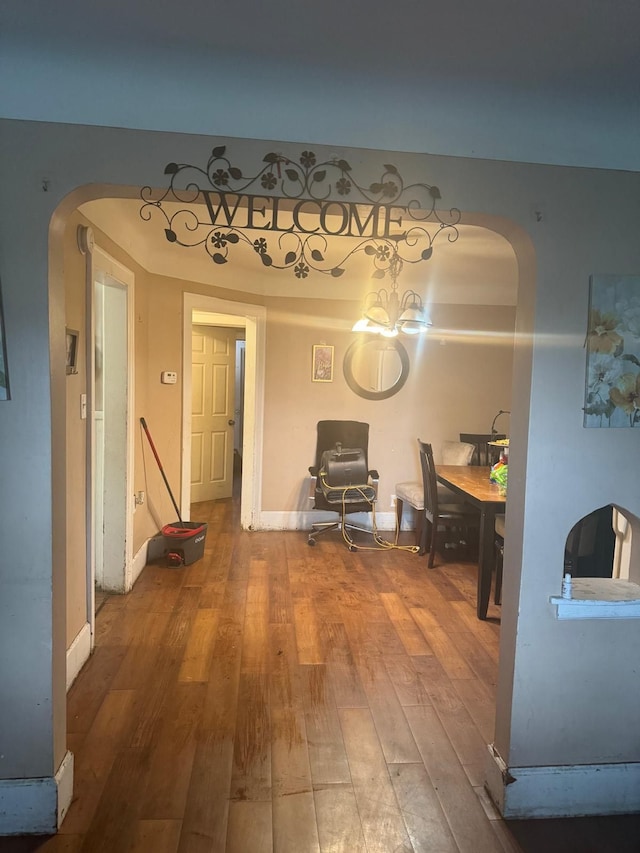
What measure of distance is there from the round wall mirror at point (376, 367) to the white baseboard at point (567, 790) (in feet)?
12.3

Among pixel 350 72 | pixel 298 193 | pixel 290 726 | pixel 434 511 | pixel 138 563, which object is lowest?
pixel 290 726

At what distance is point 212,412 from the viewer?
247 inches

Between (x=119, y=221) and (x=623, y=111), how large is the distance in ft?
8.41

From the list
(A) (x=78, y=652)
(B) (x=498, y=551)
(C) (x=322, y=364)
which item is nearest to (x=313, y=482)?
(C) (x=322, y=364)

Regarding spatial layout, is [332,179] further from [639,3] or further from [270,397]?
[270,397]

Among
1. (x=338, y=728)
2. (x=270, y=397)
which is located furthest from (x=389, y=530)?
(x=338, y=728)

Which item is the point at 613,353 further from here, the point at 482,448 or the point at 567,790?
the point at 482,448

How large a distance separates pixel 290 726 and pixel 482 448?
3509 mm

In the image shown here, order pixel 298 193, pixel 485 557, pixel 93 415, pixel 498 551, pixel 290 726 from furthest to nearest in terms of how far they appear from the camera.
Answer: pixel 498 551, pixel 485 557, pixel 93 415, pixel 290 726, pixel 298 193

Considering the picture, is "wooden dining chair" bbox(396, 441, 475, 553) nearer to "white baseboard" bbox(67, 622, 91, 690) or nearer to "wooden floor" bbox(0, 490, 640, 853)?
"wooden floor" bbox(0, 490, 640, 853)

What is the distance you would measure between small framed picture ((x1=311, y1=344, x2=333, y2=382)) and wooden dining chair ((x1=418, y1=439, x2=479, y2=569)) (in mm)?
1256

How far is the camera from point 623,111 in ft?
5.87

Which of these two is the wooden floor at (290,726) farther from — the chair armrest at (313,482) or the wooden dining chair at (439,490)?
the chair armrest at (313,482)

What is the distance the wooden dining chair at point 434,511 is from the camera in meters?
4.38
